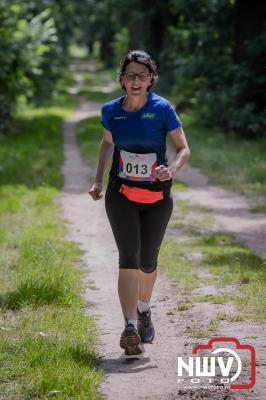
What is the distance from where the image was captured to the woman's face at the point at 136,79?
586 centimetres

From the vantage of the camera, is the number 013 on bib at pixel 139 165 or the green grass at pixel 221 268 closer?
the number 013 on bib at pixel 139 165

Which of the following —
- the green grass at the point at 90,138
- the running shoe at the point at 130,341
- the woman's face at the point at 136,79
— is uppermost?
the woman's face at the point at 136,79

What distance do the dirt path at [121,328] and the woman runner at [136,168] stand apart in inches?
9.1

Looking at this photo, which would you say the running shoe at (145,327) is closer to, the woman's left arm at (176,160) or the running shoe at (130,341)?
the running shoe at (130,341)

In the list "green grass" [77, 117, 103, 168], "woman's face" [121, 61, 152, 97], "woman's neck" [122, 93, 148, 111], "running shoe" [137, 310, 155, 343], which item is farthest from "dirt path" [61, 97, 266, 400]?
"green grass" [77, 117, 103, 168]

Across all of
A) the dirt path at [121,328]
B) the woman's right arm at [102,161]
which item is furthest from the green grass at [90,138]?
the woman's right arm at [102,161]

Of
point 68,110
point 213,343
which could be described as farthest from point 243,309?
point 68,110

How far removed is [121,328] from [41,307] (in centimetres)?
81

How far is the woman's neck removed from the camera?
590cm

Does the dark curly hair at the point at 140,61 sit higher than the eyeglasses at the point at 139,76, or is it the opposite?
the dark curly hair at the point at 140,61

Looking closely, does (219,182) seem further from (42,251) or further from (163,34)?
(163,34)

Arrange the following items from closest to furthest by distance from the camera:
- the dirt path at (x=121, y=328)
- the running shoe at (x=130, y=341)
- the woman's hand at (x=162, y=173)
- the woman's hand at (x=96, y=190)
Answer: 1. the dirt path at (x=121, y=328)
2. the woman's hand at (x=162, y=173)
3. the running shoe at (x=130, y=341)
4. the woman's hand at (x=96, y=190)

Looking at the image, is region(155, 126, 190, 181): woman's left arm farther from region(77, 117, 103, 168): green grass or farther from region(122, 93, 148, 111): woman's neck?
region(77, 117, 103, 168): green grass

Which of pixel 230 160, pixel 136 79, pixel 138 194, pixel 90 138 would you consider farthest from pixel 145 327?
pixel 90 138
